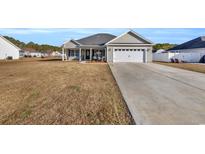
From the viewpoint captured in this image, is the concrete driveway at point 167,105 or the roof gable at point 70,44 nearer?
the concrete driveway at point 167,105

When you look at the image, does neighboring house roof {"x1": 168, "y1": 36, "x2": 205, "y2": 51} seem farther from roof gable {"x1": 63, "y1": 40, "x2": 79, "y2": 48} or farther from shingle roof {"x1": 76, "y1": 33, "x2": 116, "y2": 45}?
roof gable {"x1": 63, "y1": 40, "x2": 79, "y2": 48}

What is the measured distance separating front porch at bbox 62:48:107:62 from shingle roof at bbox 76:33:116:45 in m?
1.09

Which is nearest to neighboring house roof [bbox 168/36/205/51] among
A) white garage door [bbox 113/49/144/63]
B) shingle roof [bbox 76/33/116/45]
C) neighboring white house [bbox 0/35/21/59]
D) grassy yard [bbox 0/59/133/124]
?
white garage door [bbox 113/49/144/63]

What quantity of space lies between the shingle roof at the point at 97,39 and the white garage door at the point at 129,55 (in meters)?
4.88

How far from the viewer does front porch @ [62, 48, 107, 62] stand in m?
36.8

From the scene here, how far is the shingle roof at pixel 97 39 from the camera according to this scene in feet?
120

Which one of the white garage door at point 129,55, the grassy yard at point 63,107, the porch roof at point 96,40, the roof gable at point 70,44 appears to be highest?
the porch roof at point 96,40

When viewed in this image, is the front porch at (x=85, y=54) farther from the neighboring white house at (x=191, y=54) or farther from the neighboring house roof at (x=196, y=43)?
the neighboring house roof at (x=196, y=43)

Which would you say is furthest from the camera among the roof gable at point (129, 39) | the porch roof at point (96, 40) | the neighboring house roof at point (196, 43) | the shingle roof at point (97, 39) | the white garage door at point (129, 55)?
the neighboring house roof at point (196, 43)

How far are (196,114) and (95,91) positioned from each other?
4.22m

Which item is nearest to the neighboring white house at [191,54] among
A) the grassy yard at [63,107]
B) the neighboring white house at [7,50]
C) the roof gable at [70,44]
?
the roof gable at [70,44]
